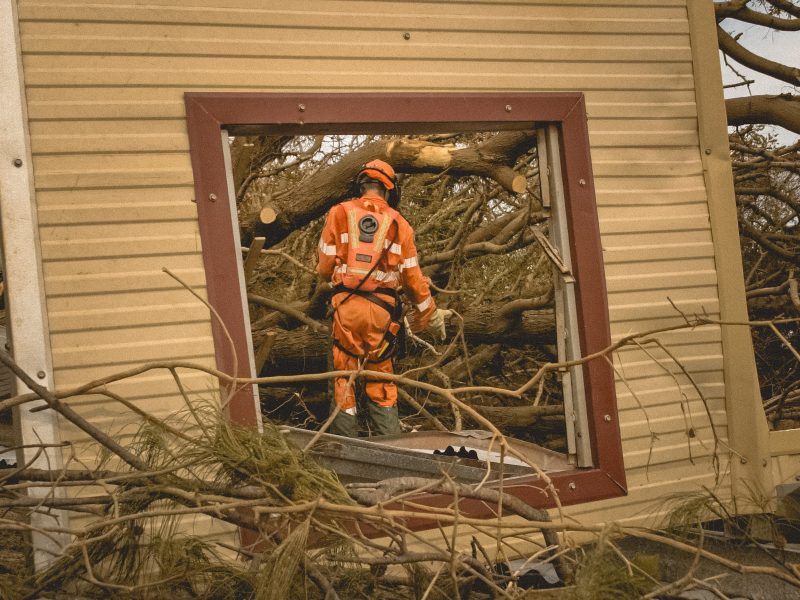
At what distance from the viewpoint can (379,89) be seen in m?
5.11

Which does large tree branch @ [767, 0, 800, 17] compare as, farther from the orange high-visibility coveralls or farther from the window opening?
the orange high-visibility coveralls

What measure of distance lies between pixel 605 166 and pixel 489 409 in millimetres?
3091

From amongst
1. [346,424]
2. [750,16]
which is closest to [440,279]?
[346,424]

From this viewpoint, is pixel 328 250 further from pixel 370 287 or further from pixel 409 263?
pixel 409 263

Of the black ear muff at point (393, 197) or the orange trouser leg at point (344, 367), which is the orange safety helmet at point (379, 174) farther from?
the orange trouser leg at point (344, 367)

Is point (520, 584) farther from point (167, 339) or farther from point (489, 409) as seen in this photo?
point (489, 409)

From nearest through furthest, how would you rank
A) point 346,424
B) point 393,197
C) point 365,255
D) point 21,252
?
1. point 21,252
2. point 346,424
3. point 365,255
4. point 393,197

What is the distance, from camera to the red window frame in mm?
4770

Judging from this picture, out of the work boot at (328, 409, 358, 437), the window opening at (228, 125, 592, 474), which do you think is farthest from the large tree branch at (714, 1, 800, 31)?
the work boot at (328, 409, 358, 437)

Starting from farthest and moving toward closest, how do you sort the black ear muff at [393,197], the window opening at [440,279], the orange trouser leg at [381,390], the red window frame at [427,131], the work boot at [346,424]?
1. the window opening at [440,279]
2. the black ear muff at [393,197]
3. the orange trouser leg at [381,390]
4. the work boot at [346,424]
5. the red window frame at [427,131]

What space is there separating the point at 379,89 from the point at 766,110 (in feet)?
14.7

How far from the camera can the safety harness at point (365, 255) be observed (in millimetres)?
6734

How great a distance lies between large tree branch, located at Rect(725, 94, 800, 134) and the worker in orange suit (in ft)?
10.7

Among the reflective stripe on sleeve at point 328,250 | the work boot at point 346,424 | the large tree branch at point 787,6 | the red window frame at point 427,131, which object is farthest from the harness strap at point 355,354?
the large tree branch at point 787,6
